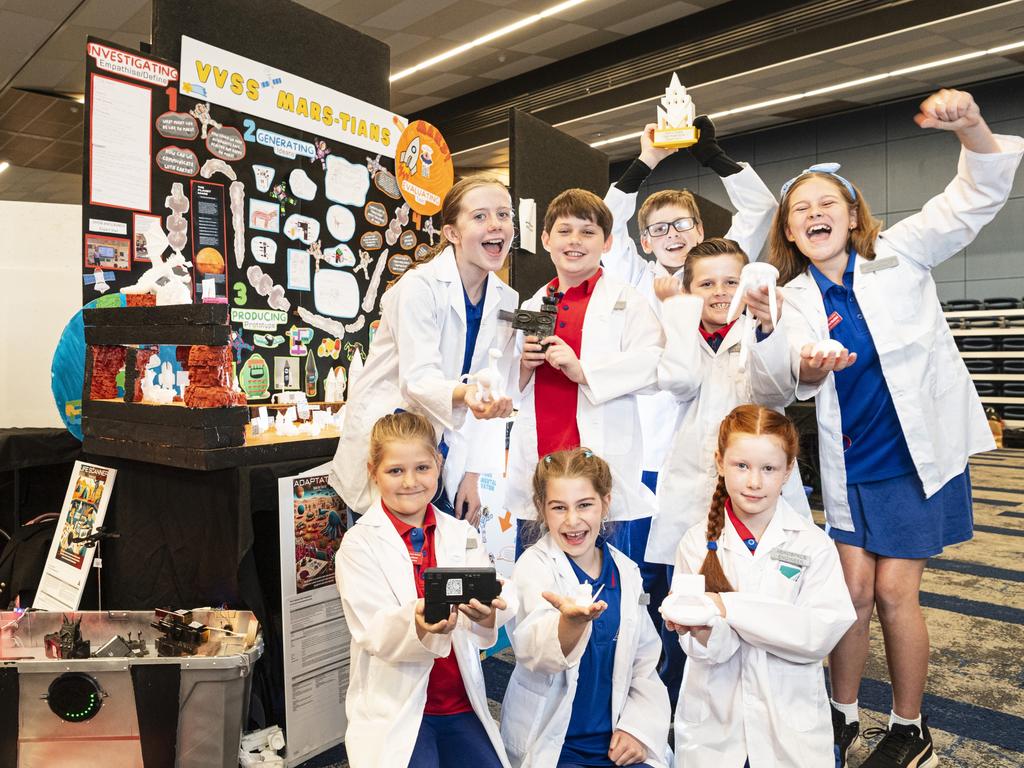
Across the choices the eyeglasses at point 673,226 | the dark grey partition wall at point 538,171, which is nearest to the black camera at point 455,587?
the eyeglasses at point 673,226

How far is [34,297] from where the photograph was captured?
11.1ft

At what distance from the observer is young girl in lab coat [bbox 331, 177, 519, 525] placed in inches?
78.0

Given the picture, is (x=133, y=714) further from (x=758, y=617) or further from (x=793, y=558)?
(x=793, y=558)

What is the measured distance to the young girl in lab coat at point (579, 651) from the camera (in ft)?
5.71

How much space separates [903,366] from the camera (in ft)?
6.12

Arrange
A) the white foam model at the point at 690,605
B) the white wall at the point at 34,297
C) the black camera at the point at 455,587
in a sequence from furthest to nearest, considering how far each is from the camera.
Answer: the white wall at the point at 34,297 → the white foam model at the point at 690,605 → the black camera at the point at 455,587

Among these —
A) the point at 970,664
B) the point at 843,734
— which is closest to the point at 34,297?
the point at 843,734

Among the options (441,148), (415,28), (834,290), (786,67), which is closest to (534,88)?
(415,28)

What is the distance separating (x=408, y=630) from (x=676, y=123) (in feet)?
6.03

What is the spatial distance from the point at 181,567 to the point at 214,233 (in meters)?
1.30

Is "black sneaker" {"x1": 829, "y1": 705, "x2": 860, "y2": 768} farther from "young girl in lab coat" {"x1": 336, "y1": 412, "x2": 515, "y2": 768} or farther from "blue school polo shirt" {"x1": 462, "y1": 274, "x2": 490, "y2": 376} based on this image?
"blue school polo shirt" {"x1": 462, "y1": 274, "x2": 490, "y2": 376}

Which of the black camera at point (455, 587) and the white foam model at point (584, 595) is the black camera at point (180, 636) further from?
the white foam model at point (584, 595)

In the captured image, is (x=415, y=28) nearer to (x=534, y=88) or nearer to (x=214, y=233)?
(x=534, y=88)

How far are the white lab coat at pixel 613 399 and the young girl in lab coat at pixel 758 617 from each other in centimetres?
27
